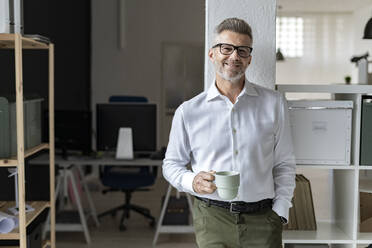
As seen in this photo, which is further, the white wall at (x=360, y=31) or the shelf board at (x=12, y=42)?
the white wall at (x=360, y=31)

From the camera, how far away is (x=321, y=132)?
2670mm

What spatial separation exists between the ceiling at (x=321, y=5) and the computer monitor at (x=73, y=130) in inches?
294

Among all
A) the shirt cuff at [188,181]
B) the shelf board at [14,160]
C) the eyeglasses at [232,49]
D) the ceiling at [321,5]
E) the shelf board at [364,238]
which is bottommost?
the shelf board at [364,238]

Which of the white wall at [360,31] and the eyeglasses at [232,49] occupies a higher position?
the white wall at [360,31]

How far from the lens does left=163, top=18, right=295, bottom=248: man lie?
209 cm

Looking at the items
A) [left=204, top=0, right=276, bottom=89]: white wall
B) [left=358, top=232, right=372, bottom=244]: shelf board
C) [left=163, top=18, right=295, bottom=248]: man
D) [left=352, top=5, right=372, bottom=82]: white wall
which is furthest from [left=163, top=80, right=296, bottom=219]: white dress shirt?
[left=352, top=5, right=372, bottom=82]: white wall

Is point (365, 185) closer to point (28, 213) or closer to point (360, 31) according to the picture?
point (28, 213)

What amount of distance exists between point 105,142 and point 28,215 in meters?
1.91

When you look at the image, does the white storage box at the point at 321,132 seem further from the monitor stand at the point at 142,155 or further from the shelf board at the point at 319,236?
the monitor stand at the point at 142,155

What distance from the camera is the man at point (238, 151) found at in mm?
2086

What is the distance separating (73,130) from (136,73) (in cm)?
355

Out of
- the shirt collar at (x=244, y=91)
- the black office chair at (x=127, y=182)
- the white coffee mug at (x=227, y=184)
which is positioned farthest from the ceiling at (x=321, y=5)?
the white coffee mug at (x=227, y=184)

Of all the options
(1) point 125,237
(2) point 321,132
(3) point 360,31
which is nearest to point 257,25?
(2) point 321,132

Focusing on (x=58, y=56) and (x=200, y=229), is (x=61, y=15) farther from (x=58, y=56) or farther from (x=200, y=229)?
(x=200, y=229)
